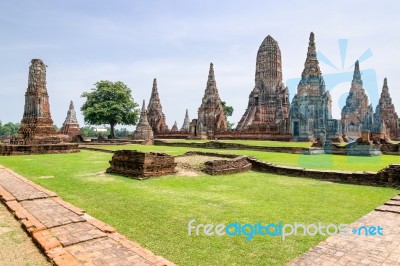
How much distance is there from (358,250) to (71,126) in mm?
38280

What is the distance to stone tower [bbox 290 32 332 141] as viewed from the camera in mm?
27891

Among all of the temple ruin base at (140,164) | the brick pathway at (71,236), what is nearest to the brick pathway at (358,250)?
the brick pathway at (71,236)

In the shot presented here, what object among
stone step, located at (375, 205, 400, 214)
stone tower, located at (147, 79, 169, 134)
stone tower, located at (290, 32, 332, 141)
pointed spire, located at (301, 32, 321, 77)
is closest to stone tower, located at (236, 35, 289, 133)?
stone tower, located at (290, 32, 332, 141)

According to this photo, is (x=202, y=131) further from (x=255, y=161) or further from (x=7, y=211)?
(x=7, y=211)

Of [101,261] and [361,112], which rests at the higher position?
[361,112]

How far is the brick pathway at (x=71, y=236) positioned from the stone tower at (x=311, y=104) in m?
25.3

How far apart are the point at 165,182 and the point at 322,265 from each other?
5.70m

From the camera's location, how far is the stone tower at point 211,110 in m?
38.3

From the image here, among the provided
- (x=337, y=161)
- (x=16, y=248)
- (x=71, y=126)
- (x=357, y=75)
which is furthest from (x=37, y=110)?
(x=357, y=75)

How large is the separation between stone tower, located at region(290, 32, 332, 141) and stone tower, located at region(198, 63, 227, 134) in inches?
467

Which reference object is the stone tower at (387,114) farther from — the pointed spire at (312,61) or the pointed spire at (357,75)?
the pointed spire at (312,61)

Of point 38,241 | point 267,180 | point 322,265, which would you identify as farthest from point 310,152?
point 38,241

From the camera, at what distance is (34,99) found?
19.8 metres

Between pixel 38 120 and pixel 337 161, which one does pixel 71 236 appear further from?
pixel 38 120
